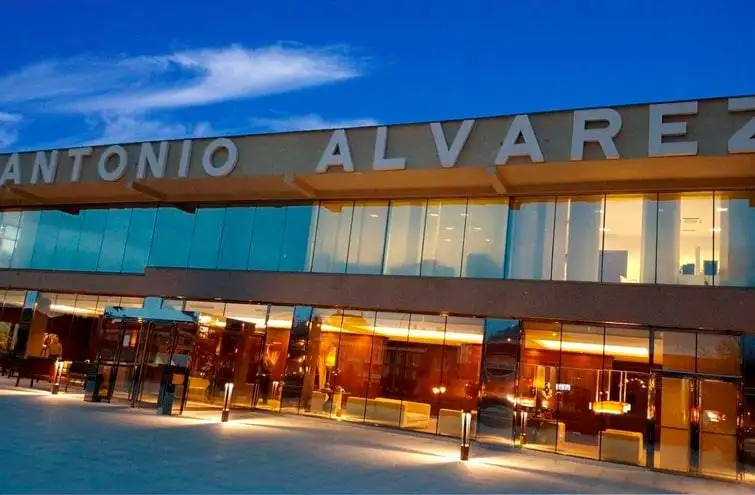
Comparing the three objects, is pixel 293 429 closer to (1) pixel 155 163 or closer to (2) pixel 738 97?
(1) pixel 155 163

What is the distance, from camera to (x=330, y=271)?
22578 millimetres

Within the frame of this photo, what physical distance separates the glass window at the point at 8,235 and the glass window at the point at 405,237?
19.5m

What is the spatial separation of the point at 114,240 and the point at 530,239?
704 inches

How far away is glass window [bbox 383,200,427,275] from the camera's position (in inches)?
843

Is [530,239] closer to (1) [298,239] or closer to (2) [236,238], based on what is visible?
(1) [298,239]

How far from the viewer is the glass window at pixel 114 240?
89.6ft

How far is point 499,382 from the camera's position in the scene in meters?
18.9

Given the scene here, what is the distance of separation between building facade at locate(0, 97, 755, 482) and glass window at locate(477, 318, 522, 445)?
0.19 feet

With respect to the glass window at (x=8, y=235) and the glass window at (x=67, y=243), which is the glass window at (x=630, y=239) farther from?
the glass window at (x=8, y=235)

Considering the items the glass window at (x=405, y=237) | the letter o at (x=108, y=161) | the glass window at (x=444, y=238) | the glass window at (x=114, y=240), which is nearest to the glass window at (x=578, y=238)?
the glass window at (x=444, y=238)

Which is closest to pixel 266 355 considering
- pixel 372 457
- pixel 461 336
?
pixel 461 336

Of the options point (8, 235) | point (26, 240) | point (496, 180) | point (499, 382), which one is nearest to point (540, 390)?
point (499, 382)

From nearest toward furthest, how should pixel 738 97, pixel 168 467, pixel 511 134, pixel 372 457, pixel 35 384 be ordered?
pixel 168 467
pixel 372 457
pixel 738 97
pixel 511 134
pixel 35 384

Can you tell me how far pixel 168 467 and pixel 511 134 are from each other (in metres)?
12.2
